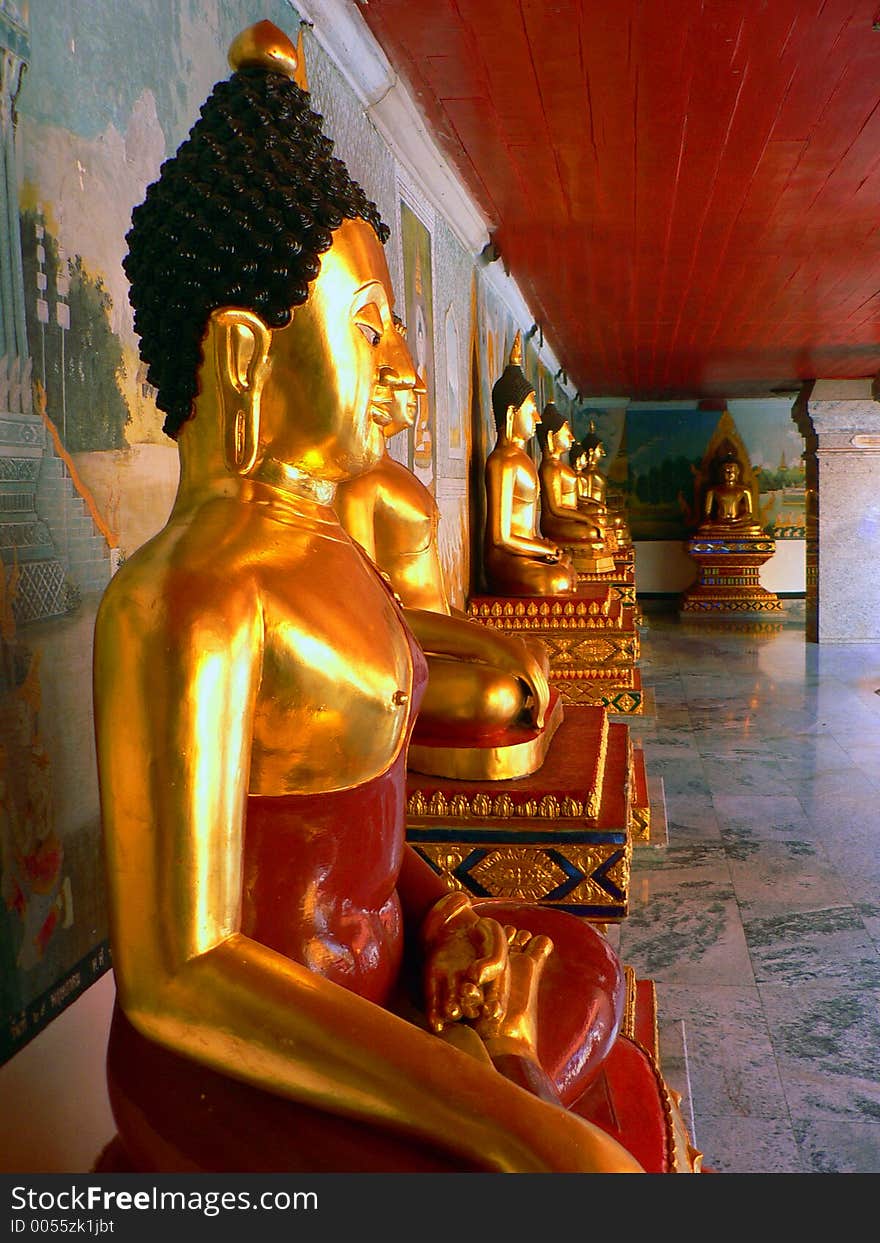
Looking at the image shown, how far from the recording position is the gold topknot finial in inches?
45.0

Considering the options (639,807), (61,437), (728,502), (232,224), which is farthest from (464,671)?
(728,502)

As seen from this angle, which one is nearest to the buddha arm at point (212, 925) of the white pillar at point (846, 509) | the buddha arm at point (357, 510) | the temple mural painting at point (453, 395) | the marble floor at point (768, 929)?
the buddha arm at point (357, 510)

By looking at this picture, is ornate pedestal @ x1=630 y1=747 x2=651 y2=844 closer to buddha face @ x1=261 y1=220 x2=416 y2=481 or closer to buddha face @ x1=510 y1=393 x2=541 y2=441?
buddha face @ x1=510 y1=393 x2=541 y2=441

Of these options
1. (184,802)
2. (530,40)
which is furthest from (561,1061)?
(530,40)

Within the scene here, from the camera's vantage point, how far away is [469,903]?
1337 mm

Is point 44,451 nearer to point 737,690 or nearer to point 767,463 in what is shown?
point 737,690

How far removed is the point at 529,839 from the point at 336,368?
48.2 inches

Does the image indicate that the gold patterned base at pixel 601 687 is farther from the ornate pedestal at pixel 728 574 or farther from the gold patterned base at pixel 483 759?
the ornate pedestal at pixel 728 574

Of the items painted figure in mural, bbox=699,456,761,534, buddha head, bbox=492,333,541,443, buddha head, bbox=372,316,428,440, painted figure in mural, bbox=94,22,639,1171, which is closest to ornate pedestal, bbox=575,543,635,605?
buddha head, bbox=492,333,541,443

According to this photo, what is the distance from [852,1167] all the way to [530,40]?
8.81 feet

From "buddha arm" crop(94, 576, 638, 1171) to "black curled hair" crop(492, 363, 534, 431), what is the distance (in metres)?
4.18

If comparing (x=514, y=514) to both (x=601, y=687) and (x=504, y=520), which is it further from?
(x=601, y=687)

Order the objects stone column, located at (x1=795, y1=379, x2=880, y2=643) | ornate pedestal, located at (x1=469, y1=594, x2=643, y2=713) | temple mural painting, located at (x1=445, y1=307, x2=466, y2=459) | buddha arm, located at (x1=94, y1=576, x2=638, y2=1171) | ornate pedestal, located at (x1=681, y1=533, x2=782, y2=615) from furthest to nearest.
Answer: ornate pedestal, located at (x1=681, y1=533, x2=782, y2=615) < stone column, located at (x1=795, y1=379, x2=880, y2=643) < ornate pedestal, located at (x1=469, y1=594, x2=643, y2=713) < temple mural painting, located at (x1=445, y1=307, x2=466, y2=459) < buddha arm, located at (x1=94, y1=576, x2=638, y2=1171)

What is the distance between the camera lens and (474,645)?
2.14 metres
